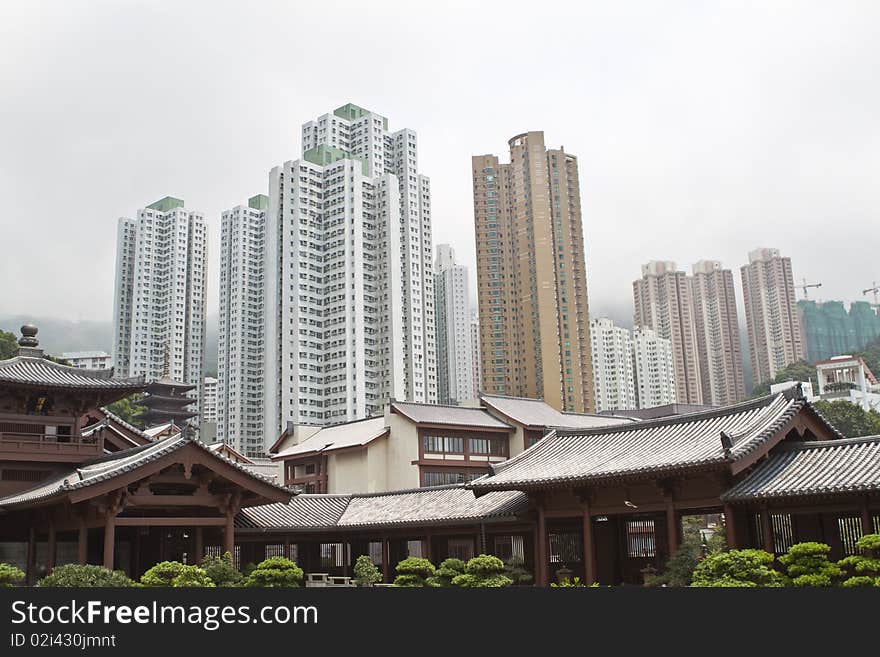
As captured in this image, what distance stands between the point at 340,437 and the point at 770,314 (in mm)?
126604

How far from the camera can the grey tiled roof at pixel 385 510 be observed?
3170 centimetres

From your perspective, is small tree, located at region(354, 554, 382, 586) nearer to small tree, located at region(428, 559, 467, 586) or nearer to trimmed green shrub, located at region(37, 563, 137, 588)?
small tree, located at region(428, 559, 467, 586)

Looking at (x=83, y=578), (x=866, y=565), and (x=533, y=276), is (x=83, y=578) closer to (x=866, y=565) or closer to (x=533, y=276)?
(x=866, y=565)

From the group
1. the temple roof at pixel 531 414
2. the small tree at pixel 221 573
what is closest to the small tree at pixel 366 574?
the small tree at pixel 221 573

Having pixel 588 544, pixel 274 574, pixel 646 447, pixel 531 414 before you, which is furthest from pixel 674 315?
pixel 274 574

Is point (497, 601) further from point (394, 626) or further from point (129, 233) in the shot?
point (129, 233)

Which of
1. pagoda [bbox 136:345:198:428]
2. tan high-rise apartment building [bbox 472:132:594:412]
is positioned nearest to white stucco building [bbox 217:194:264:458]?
pagoda [bbox 136:345:198:428]

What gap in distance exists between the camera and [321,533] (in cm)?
3634

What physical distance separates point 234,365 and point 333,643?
108136 mm

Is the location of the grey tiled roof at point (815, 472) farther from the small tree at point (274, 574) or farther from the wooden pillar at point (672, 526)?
the small tree at point (274, 574)

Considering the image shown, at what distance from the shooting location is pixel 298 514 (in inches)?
1415

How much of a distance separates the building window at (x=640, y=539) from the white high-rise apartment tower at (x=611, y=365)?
119 meters

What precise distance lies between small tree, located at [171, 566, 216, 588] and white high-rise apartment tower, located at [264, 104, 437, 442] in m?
77.3

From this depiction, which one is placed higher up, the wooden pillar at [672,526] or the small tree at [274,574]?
the wooden pillar at [672,526]
